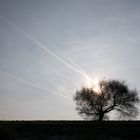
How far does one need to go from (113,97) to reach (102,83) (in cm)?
531
